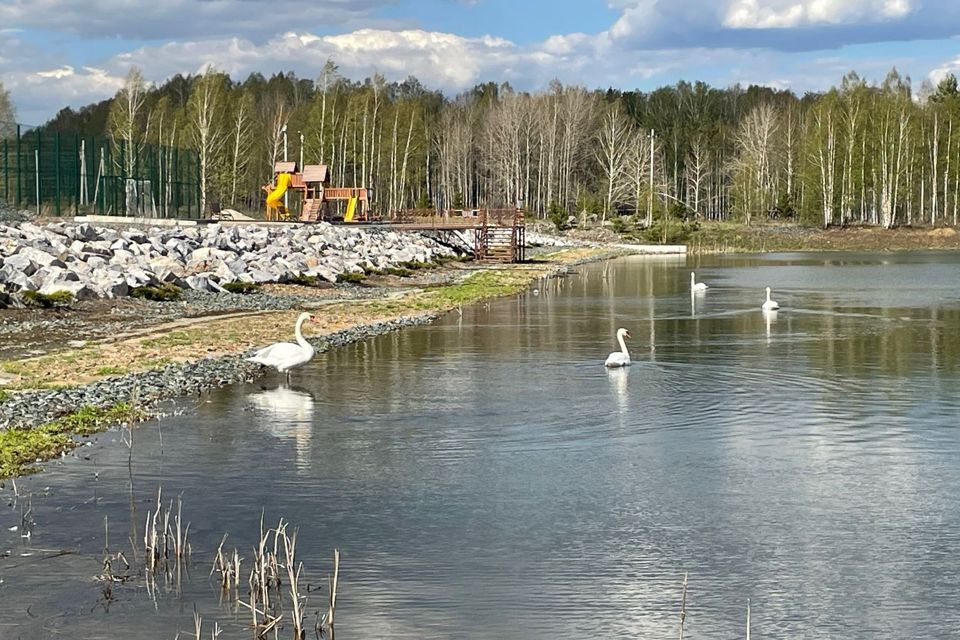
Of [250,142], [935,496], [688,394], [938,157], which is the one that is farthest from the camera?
[938,157]

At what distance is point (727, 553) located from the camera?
415 inches

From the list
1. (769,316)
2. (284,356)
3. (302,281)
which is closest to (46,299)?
(284,356)

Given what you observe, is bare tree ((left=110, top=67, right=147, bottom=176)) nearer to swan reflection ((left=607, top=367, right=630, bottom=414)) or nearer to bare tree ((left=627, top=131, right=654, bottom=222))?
bare tree ((left=627, top=131, right=654, bottom=222))

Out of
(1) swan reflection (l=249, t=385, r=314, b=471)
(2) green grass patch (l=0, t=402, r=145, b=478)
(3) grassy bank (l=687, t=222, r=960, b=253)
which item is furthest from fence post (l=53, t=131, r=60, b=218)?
(3) grassy bank (l=687, t=222, r=960, b=253)

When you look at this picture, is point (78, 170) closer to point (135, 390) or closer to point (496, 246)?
point (496, 246)

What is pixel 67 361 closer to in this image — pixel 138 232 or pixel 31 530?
pixel 31 530

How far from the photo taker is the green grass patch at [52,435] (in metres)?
13.3

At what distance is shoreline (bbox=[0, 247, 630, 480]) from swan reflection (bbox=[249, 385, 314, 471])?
3.70 feet

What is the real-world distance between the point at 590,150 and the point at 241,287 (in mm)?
88542

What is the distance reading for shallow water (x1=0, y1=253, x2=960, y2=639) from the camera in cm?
907

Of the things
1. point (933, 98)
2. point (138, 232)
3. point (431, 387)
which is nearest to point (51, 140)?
point (138, 232)

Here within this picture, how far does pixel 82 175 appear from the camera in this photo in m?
54.6

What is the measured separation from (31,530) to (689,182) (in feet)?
390

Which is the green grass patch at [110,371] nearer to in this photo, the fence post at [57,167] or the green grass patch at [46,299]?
the green grass patch at [46,299]
